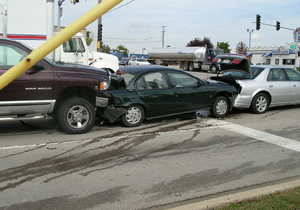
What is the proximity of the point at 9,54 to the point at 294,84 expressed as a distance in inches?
350

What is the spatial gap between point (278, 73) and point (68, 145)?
7517 mm

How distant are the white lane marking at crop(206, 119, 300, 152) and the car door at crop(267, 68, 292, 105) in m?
2.49

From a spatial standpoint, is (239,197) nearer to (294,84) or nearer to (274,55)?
(294,84)

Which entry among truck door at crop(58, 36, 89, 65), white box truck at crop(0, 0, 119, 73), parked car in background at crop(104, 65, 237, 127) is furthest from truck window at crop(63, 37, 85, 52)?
parked car in background at crop(104, 65, 237, 127)

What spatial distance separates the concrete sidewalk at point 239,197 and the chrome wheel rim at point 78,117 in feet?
13.1


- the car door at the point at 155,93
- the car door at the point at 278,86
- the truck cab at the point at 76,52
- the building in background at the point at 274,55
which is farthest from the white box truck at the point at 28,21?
the building in background at the point at 274,55

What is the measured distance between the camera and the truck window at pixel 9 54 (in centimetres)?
646

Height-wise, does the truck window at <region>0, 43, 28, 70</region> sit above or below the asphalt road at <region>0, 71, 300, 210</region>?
above

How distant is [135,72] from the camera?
27.4 ft

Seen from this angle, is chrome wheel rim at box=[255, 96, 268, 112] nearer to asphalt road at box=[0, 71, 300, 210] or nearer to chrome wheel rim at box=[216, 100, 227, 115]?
chrome wheel rim at box=[216, 100, 227, 115]

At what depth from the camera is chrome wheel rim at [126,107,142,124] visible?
26.1 ft

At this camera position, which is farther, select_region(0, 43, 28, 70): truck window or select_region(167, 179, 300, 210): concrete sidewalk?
select_region(0, 43, 28, 70): truck window

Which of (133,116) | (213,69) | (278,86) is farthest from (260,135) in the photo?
(213,69)

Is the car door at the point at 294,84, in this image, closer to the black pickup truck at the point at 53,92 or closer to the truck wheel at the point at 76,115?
the black pickup truck at the point at 53,92
